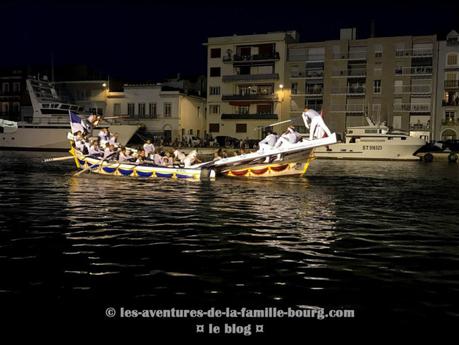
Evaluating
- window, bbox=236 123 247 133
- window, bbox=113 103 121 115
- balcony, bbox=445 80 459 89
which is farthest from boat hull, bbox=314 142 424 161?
Result: window, bbox=113 103 121 115

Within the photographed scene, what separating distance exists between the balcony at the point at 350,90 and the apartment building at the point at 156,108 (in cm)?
2263

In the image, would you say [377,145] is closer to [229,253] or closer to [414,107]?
[414,107]

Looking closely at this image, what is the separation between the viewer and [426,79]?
219ft

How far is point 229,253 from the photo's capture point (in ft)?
36.3

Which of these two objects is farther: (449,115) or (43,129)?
(449,115)

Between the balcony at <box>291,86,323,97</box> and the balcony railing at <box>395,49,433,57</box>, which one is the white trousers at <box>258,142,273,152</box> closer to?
the balcony at <box>291,86,323,97</box>

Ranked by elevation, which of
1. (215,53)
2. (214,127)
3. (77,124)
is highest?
(215,53)

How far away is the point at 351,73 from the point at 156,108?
2928cm

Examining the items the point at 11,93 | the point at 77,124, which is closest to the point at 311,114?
the point at 77,124

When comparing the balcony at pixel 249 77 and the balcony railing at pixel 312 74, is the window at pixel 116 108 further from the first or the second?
the balcony railing at pixel 312 74

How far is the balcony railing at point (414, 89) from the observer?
66.8 metres

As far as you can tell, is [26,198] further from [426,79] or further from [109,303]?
[426,79]

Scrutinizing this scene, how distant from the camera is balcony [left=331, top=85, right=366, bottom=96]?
69500 mm

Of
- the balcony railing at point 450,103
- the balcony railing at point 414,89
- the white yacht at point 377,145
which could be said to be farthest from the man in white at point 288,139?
the balcony railing at point 450,103
